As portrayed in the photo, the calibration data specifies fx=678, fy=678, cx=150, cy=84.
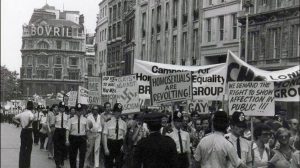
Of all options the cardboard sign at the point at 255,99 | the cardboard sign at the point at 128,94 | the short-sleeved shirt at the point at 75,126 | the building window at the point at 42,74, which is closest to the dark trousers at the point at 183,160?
the cardboard sign at the point at 255,99

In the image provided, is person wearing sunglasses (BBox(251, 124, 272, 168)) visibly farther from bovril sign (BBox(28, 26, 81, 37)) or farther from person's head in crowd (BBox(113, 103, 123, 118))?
bovril sign (BBox(28, 26, 81, 37))

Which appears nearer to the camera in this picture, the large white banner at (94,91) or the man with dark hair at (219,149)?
the man with dark hair at (219,149)

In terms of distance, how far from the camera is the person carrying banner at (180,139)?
12.6 meters

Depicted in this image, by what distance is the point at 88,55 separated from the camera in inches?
6299

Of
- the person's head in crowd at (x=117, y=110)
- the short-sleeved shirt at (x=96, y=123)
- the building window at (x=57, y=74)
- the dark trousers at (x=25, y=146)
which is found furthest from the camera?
the building window at (x=57, y=74)

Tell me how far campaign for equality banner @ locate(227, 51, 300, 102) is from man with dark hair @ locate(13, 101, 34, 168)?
17.5 feet

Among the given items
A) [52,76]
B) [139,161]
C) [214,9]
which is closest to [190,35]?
[214,9]

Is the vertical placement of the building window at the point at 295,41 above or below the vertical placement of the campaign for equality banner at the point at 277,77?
above

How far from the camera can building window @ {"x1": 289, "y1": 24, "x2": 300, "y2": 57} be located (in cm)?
3934

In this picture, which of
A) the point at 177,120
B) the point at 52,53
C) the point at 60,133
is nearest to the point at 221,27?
the point at 60,133

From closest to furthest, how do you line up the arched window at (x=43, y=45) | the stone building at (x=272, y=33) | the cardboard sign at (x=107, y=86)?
the cardboard sign at (x=107, y=86), the stone building at (x=272, y=33), the arched window at (x=43, y=45)

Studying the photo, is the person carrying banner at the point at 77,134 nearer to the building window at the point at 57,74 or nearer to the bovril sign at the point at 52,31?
the building window at the point at 57,74

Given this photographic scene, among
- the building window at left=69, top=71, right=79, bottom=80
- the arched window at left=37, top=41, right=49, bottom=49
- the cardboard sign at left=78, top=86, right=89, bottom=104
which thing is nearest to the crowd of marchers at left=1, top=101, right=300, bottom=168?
the cardboard sign at left=78, top=86, right=89, bottom=104

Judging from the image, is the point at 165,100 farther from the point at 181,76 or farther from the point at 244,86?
the point at 244,86
